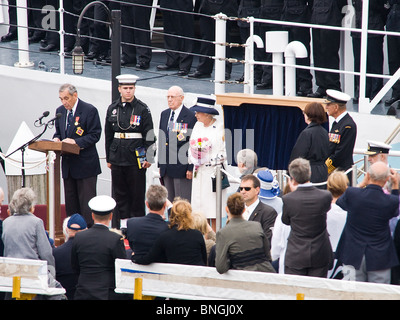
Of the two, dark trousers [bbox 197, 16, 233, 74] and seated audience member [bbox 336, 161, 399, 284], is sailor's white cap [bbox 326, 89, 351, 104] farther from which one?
dark trousers [bbox 197, 16, 233, 74]

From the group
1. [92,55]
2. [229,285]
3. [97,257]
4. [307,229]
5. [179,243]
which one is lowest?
[229,285]

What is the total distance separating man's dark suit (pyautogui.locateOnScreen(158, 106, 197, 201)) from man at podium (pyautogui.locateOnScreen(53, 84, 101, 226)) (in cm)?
66

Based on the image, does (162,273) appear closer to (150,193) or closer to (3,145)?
(150,193)

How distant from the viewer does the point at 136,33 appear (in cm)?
1111

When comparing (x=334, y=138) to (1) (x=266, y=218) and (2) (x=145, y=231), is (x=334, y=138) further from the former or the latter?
(2) (x=145, y=231)

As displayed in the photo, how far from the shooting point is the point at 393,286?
19.1ft

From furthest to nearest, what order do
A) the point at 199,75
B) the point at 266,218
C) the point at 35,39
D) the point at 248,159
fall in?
the point at 35,39, the point at 199,75, the point at 248,159, the point at 266,218

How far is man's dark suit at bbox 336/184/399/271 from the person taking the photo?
6.06 metres

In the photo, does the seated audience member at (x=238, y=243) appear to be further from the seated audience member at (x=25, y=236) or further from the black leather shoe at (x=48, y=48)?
the black leather shoe at (x=48, y=48)

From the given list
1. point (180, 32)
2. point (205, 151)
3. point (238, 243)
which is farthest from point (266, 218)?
point (180, 32)

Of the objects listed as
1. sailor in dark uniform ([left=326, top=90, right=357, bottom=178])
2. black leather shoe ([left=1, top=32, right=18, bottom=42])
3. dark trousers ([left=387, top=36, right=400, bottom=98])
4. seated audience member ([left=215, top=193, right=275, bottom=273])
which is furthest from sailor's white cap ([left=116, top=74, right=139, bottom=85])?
black leather shoe ([left=1, top=32, right=18, bottom=42])

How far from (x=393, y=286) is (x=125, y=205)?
3.73m

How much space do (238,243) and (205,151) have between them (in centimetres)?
248
